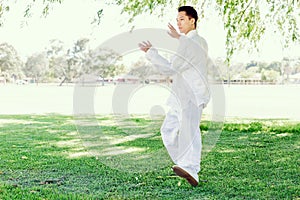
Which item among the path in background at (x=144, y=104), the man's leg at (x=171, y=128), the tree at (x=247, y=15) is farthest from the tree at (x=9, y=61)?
the man's leg at (x=171, y=128)

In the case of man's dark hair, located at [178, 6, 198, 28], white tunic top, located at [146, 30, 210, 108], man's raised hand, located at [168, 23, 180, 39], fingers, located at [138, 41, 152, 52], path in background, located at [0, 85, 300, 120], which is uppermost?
man's dark hair, located at [178, 6, 198, 28]

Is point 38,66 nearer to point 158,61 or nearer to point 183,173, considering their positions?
point 183,173

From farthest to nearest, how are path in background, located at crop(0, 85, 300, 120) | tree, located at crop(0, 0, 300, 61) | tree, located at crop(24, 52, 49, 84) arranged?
tree, located at crop(24, 52, 49, 84)
tree, located at crop(0, 0, 300, 61)
path in background, located at crop(0, 85, 300, 120)

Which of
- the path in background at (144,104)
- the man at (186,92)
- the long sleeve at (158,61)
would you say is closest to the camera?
the long sleeve at (158,61)

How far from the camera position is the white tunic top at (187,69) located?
310 cm

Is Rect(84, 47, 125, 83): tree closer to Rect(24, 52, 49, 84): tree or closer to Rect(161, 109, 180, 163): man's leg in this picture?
Rect(161, 109, 180, 163): man's leg

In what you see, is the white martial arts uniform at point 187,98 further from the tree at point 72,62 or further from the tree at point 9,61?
the tree at point 9,61

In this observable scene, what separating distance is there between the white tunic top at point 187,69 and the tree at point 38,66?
114 feet

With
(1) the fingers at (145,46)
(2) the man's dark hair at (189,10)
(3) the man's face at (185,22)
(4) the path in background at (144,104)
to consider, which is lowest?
(4) the path in background at (144,104)

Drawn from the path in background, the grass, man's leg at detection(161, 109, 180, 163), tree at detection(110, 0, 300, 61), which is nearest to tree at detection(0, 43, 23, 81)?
the path in background

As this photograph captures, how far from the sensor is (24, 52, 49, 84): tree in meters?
37.4

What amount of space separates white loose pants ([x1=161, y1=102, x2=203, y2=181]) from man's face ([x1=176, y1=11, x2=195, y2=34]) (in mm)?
557

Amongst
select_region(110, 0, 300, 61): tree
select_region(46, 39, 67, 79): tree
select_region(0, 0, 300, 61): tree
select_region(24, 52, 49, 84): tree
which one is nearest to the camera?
select_region(0, 0, 300, 61): tree

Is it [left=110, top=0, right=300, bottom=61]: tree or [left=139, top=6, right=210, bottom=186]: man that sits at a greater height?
[left=110, top=0, right=300, bottom=61]: tree
